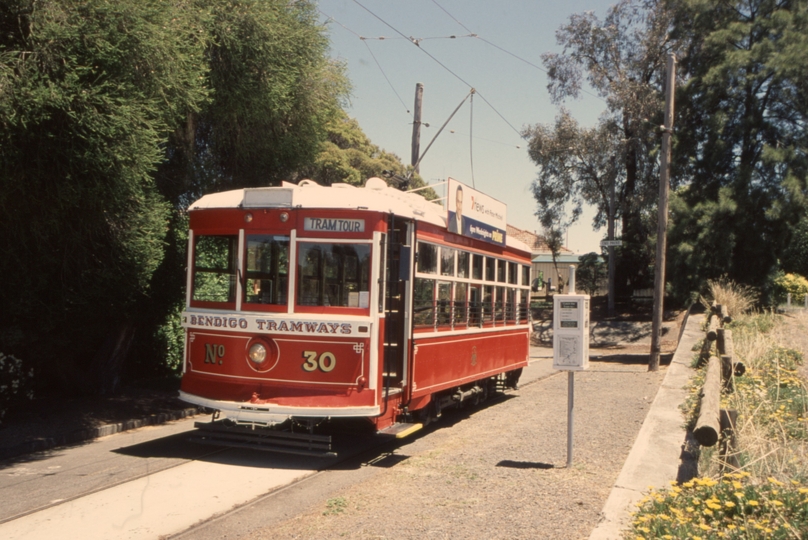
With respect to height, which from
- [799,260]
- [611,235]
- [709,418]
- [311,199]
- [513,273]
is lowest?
[709,418]

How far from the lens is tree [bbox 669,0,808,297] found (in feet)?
89.7

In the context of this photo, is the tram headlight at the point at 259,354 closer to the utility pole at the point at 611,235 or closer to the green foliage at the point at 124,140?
the green foliage at the point at 124,140

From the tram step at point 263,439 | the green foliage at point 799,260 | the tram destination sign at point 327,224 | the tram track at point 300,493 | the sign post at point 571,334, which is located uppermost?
the green foliage at point 799,260

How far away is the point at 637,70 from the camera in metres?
35.8

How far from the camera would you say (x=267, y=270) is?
342 inches

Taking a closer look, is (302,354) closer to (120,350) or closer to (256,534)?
(256,534)

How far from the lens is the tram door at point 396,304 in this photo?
8695 mm

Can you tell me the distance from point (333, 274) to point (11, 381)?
537 cm

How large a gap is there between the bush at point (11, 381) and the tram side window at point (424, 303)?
5611 mm

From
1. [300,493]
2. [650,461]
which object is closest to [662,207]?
[650,461]

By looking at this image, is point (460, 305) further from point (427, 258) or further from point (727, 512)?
point (727, 512)

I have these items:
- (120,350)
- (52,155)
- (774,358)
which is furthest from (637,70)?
(52,155)

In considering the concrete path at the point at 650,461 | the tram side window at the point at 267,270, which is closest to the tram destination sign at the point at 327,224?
the tram side window at the point at 267,270

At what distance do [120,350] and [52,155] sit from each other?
16.4 feet
